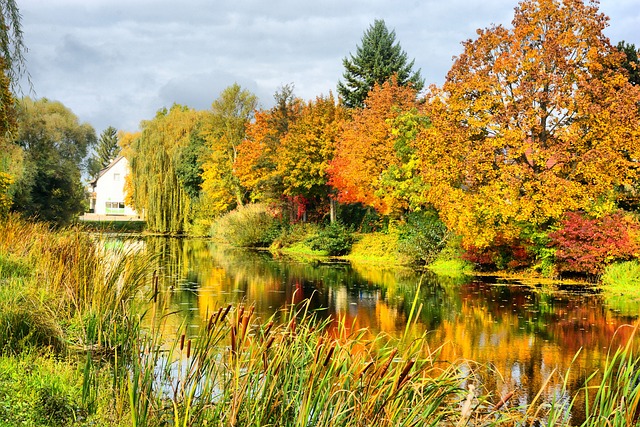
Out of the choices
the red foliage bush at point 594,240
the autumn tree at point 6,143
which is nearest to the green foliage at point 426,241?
the red foliage bush at point 594,240

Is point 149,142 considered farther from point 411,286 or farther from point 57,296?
point 57,296

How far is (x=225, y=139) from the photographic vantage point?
48031 mm

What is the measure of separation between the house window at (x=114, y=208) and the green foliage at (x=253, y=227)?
43211 mm

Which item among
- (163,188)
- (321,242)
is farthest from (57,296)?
(163,188)

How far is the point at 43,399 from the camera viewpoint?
578 cm

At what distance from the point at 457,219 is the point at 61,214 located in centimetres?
2581

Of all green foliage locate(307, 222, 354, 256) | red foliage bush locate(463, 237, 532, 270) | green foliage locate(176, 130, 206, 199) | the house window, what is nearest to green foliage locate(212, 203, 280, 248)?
green foliage locate(307, 222, 354, 256)

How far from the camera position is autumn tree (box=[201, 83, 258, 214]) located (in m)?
48.3

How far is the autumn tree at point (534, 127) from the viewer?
20312 mm

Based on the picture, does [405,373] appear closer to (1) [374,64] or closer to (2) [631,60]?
(2) [631,60]

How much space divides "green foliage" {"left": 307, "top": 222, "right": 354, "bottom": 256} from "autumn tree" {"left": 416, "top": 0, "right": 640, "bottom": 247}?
985 cm

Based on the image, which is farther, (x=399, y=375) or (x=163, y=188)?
(x=163, y=188)

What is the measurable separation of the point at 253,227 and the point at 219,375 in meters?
35.5

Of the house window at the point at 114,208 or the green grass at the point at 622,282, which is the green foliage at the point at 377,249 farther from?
the house window at the point at 114,208
